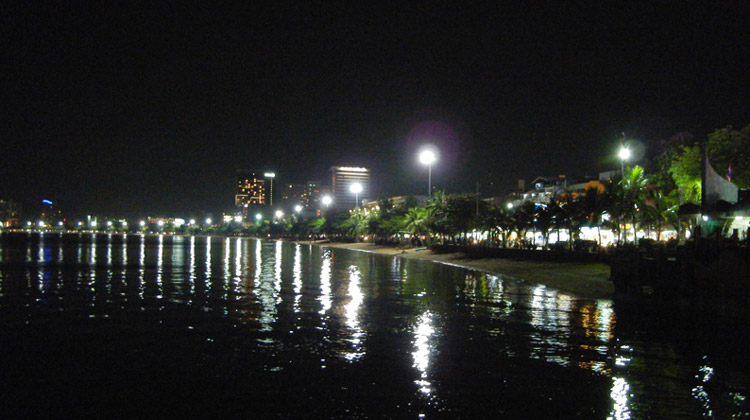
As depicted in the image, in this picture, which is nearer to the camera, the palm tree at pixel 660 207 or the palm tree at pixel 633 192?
the palm tree at pixel 633 192

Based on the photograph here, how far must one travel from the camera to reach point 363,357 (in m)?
15.5

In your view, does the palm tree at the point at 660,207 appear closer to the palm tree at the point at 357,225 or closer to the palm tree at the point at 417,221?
the palm tree at the point at 417,221

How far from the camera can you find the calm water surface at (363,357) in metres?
11.6

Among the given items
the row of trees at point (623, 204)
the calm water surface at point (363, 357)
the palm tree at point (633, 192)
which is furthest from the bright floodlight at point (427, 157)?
the calm water surface at point (363, 357)

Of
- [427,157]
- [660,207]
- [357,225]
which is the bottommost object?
[357,225]

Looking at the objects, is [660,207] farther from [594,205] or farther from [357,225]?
[357,225]

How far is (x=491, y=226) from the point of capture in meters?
73.8

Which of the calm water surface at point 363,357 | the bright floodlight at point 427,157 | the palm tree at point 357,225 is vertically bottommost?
the calm water surface at point 363,357

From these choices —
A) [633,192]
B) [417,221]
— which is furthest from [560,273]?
[417,221]

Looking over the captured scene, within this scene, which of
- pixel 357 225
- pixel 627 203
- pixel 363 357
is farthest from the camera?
pixel 357 225

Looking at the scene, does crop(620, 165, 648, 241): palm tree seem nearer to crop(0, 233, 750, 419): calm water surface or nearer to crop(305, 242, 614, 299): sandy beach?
crop(305, 242, 614, 299): sandy beach

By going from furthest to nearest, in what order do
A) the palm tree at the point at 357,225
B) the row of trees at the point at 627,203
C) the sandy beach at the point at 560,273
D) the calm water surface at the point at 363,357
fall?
the palm tree at the point at 357,225 < the row of trees at the point at 627,203 < the sandy beach at the point at 560,273 < the calm water surface at the point at 363,357

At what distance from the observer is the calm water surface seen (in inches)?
457

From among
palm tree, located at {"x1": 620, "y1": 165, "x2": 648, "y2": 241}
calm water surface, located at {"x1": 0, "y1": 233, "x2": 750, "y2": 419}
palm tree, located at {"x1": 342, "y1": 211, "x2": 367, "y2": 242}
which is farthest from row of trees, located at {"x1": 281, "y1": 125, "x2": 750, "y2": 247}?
palm tree, located at {"x1": 342, "y1": 211, "x2": 367, "y2": 242}
